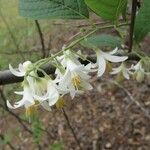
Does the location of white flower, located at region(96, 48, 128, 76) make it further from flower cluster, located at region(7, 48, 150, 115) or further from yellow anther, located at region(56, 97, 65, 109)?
yellow anther, located at region(56, 97, 65, 109)

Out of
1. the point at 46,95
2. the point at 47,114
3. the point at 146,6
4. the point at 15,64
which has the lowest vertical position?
the point at 47,114

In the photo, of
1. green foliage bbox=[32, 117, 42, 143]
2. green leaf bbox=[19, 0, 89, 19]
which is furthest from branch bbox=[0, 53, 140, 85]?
green foliage bbox=[32, 117, 42, 143]

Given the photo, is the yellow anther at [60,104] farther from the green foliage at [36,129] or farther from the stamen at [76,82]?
the green foliage at [36,129]

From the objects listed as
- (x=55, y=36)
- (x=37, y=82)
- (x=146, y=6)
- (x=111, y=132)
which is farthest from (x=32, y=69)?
(x=55, y=36)

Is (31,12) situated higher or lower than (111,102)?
higher

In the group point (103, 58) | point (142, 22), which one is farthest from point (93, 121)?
point (142, 22)

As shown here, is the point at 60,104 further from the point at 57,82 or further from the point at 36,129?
the point at 36,129

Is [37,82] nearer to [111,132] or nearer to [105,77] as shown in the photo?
[111,132]

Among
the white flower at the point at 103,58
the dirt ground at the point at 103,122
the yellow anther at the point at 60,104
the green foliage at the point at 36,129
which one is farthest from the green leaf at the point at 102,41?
the dirt ground at the point at 103,122
